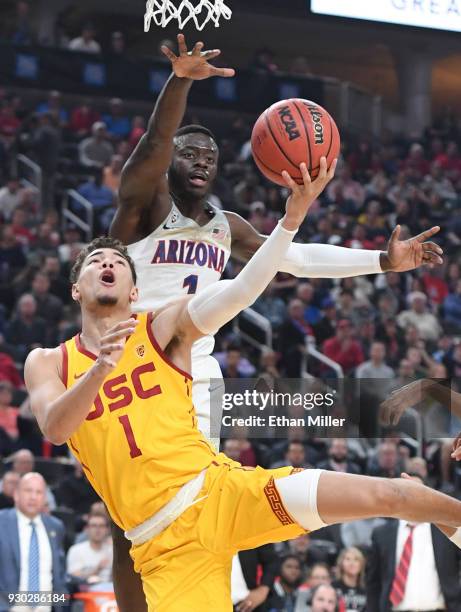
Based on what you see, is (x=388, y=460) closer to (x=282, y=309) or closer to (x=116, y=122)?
(x=282, y=309)

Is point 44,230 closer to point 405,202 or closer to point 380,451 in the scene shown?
point 380,451

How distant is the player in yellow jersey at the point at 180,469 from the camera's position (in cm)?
438

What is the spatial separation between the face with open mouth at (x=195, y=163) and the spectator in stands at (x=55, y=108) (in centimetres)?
1140

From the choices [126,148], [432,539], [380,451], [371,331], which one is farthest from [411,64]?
[432,539]

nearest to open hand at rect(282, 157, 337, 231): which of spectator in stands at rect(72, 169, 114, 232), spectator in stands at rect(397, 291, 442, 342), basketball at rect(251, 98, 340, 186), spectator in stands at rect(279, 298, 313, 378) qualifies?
basketball at rect(251, 98, 340, 186)

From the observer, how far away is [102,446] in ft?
14.9

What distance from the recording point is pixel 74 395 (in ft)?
13.8

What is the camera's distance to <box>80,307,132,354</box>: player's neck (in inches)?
185

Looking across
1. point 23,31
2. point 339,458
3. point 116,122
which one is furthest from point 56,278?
point 23,31

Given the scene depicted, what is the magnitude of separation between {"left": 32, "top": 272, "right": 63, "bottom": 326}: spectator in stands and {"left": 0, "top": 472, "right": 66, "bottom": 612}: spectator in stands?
13.2 ft

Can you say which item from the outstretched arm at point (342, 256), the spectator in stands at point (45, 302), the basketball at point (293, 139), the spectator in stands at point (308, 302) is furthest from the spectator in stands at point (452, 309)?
the basketball at point (293, 139)

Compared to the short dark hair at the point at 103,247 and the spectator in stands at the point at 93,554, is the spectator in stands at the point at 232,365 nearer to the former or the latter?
Result: the spectator in stands at the point at 93,554

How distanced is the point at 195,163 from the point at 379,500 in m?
2.06

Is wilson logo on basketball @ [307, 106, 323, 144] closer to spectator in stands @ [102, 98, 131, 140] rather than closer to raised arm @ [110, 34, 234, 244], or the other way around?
raised arm @ [110, 34, 234, 244]
